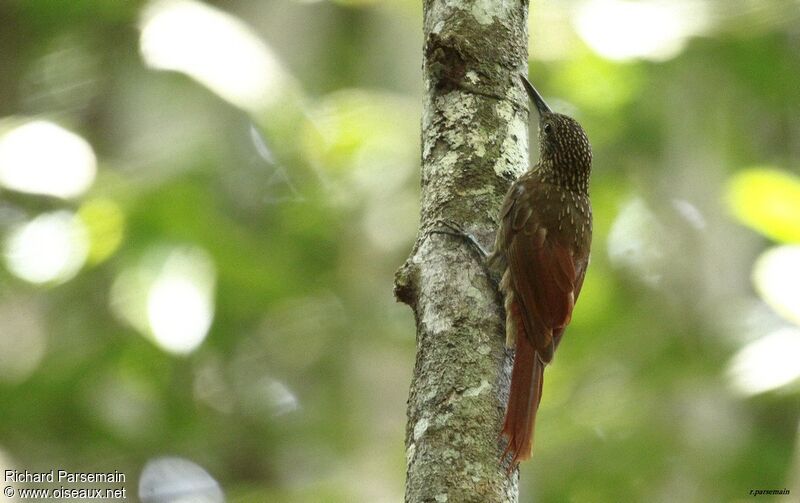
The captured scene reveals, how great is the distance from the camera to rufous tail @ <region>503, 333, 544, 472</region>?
91.3 inches

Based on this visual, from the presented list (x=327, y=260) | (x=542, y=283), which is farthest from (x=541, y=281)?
(x=327, y=260)

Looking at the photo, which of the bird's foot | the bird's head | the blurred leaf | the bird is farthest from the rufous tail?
the bird's head

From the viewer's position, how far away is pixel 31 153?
4.71m

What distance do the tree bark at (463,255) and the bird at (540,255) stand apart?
0.08 metres

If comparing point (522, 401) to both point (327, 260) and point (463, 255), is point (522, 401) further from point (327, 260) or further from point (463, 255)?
point (327, 260)

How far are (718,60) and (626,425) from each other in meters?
1.99

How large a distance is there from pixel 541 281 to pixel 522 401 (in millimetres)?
885

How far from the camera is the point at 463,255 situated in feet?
8.36

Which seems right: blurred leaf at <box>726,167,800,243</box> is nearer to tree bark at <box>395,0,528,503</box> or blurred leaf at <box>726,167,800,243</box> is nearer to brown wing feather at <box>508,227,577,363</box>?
brown wing feather at <box>508,227,577,363</box>

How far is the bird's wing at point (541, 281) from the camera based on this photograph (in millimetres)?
3035

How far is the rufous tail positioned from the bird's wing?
81 millimetres

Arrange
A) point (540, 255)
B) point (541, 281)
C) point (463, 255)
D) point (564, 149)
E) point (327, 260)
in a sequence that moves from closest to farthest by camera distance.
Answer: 1. point (463, 255)
2. point (541, 281)
3. point (540, 255)
4. point (564, 149)
5. point (327, 260)

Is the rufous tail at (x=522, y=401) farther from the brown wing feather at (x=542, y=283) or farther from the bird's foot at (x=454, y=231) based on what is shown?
the bird's foot at (x=454, y=231)

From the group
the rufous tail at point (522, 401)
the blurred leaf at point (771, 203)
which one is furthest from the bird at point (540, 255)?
the blurred leaf at point (771, 203)
